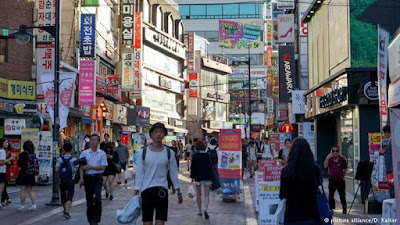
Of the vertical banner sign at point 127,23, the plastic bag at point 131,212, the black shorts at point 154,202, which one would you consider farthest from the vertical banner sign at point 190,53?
the plastic bag at point 131,212

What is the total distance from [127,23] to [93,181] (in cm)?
3283

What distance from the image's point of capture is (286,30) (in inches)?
→ 1411

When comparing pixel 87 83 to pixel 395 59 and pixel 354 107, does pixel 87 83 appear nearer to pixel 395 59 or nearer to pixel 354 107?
pixel 354 107

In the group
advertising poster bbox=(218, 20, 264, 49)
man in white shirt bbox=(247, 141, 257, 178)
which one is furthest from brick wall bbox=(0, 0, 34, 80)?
advertising poster bbox=(218, 20, 264, 49)

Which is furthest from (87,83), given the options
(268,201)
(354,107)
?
(268,201)

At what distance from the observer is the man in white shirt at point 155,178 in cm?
800

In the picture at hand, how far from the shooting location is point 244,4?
97.1m

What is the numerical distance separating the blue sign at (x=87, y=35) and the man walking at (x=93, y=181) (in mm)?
21534

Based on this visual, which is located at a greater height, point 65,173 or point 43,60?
point 43,60

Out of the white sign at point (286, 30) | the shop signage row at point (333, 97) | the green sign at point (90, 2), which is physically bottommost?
the shop signage row at point (333, 97)

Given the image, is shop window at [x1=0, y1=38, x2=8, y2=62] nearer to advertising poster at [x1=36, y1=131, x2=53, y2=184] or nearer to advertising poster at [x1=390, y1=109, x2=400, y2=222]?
advertising poster at [x1=36, y1=131, x2=53, y2=184]

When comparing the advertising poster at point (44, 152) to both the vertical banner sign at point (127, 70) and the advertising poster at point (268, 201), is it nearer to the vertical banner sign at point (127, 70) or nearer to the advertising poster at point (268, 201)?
the advertising poster at point (268, 201)

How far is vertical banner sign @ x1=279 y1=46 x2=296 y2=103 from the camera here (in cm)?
3584

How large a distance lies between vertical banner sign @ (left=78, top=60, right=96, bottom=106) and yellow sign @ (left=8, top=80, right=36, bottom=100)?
463 centimetres
